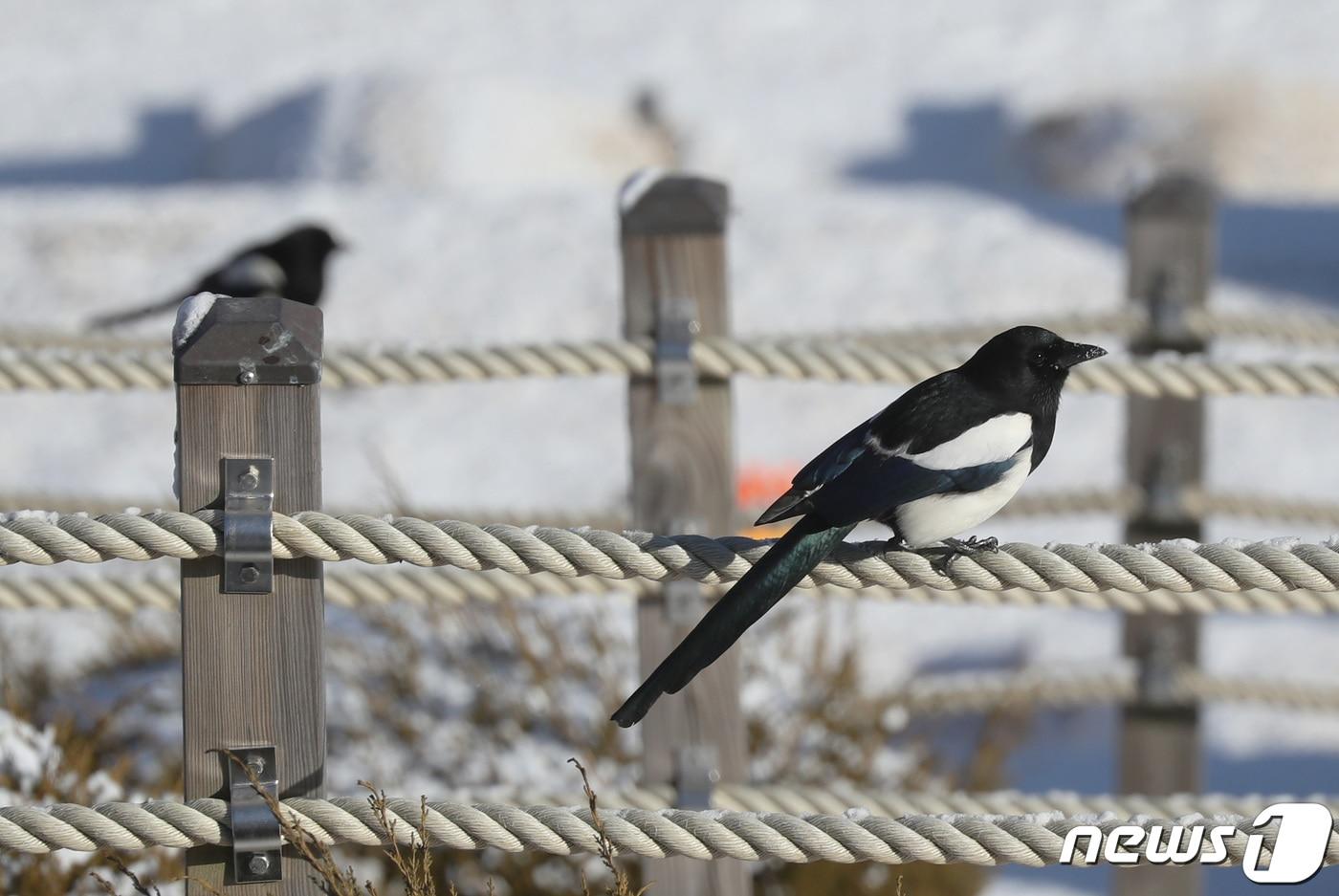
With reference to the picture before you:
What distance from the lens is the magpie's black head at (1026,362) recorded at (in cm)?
163

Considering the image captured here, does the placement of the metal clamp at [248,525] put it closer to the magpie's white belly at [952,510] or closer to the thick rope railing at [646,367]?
the magpie's white belly at [952,510]

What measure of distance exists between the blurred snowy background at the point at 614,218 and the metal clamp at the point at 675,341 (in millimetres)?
1021

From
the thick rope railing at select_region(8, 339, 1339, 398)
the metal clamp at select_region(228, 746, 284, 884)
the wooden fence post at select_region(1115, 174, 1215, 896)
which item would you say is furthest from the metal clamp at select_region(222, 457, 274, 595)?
the wooden fence post at select_region(1115, 174, 1215, 896)

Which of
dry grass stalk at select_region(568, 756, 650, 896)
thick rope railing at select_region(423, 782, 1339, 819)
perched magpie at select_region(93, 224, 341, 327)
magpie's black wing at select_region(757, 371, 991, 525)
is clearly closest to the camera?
dry grass stalk at select_region(568, 756, 650, 896)

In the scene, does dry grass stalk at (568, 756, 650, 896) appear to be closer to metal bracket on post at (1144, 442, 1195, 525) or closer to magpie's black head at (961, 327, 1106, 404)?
magpie's black head at (961, 327, 1106, 404)

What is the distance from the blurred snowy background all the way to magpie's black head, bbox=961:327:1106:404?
4.90 ft

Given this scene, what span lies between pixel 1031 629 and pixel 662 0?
10.1m

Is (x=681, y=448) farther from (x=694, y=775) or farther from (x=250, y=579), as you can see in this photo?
(x=250, y=579)

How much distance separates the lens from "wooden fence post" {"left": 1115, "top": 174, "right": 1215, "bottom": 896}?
327cm

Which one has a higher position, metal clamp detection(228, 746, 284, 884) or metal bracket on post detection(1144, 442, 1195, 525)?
metal bracket on post detection(1144, 442, 1195, 525)

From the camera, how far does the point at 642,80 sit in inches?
460

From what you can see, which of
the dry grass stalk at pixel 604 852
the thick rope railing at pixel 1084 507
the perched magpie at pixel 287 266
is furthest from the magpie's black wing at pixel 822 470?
the perched magpie at pixel 287 266

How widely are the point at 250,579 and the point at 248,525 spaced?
6 cm

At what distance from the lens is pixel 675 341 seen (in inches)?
93.7
